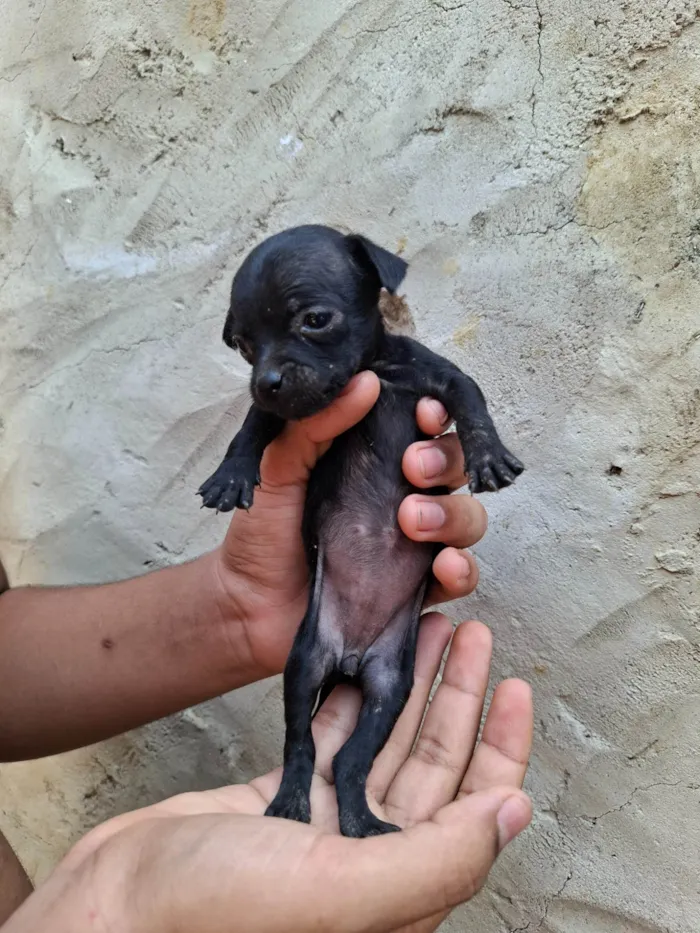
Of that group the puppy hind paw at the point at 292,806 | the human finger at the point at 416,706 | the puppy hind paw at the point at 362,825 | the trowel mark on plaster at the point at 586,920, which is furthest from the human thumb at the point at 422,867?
the trowel mark on plaster at the point at 586,920

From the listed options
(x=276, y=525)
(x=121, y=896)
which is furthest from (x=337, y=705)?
(x=121, y=896)

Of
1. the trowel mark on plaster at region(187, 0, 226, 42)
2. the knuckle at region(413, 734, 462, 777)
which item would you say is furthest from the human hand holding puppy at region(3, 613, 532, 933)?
the trowel mark on plaster at region(187, 0, 226, 42)

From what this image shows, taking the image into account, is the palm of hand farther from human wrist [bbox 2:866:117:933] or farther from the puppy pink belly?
the puppy pink belly

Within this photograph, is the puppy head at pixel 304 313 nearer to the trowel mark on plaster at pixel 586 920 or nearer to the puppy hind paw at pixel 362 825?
the puppy hind paw at pixel 362 825

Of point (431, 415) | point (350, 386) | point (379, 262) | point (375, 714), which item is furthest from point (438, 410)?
point (375, 714)

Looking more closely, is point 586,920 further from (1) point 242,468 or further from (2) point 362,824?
(1) point 242,468

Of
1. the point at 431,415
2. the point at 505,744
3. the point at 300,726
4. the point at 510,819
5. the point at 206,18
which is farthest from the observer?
the point at 206,18
